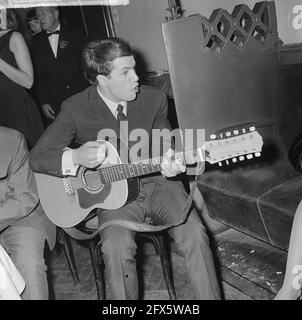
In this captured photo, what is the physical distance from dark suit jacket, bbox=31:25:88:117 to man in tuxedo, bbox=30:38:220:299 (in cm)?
141

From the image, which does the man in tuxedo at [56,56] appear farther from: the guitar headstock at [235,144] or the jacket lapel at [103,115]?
the guitar headstock at [235,144]

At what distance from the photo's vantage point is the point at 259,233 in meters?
2.32

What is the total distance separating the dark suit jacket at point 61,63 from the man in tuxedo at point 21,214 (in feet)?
5.09

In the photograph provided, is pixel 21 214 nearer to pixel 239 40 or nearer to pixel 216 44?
pixel 216 44

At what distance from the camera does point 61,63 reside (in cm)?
355

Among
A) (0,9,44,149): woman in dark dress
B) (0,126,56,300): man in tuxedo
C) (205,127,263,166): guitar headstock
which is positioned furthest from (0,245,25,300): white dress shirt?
(0,9,44,149): woman in dark dress

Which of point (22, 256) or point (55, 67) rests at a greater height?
point (55, 67)

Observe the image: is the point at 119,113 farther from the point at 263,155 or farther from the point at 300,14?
the point at 300,14

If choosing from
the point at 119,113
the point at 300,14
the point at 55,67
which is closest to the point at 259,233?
the point at 119,113

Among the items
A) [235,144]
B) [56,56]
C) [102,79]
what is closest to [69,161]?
[102,79]

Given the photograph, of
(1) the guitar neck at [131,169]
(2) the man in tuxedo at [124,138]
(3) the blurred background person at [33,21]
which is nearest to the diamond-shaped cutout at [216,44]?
(2) the man in tuxedo at [124,138]

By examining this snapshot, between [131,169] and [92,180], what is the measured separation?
0.96 ft

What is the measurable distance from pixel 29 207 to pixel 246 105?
1.61 metres

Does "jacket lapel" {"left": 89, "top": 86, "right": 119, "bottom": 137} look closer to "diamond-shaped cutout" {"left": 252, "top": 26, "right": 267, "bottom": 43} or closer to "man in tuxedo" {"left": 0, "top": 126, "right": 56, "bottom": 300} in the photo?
"man in tuxedo" {"left": 0, "top": 126, "right": 56, "bottom": 300}
